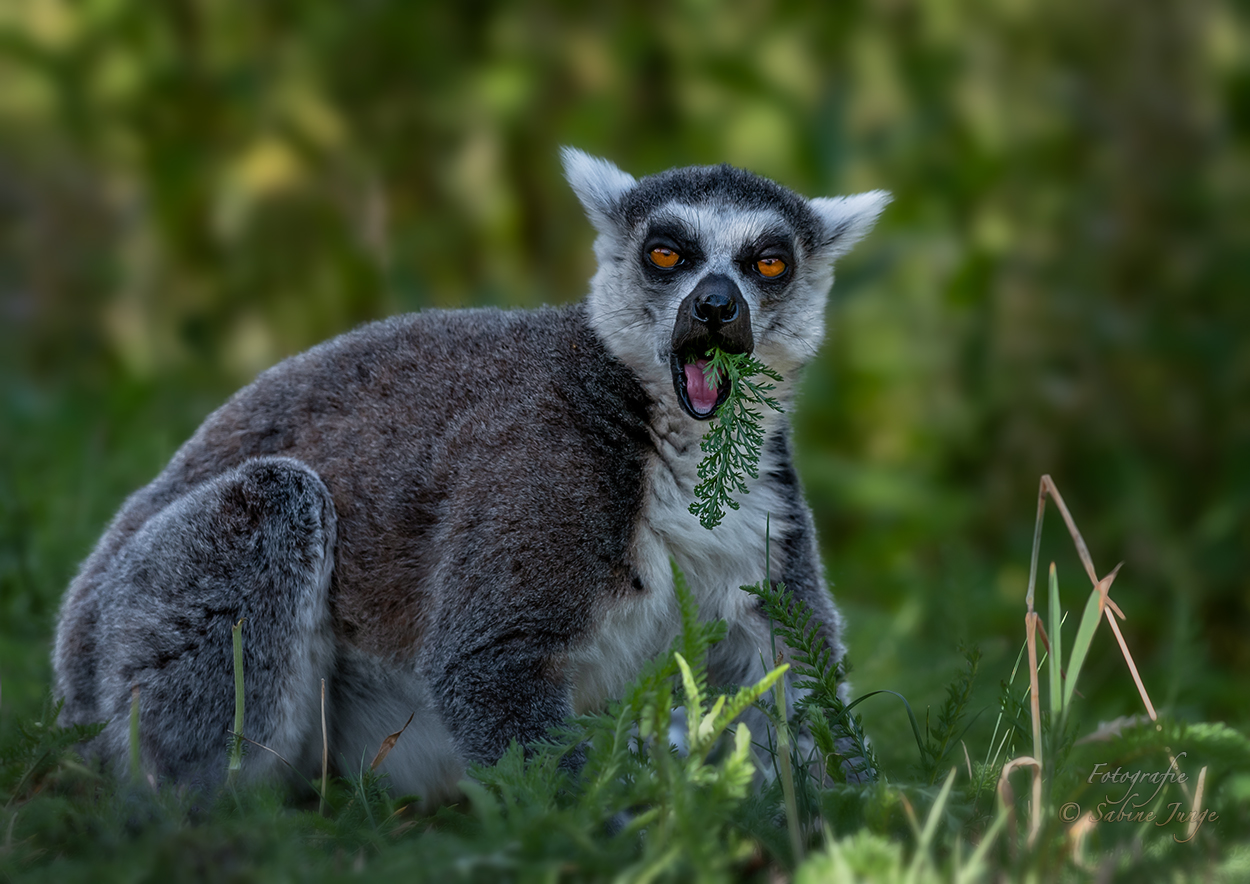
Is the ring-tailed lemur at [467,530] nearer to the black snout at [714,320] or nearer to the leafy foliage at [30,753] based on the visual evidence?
the black snout at [714,320]

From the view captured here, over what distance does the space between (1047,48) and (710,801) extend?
7.07 m

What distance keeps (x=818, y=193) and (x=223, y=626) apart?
5156 millimetres

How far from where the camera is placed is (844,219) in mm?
4633

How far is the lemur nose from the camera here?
3.73 meters

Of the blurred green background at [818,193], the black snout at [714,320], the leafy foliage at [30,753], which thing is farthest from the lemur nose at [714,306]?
the blurred green background at [818,193]

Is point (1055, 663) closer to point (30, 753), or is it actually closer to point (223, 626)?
point (223, 626)

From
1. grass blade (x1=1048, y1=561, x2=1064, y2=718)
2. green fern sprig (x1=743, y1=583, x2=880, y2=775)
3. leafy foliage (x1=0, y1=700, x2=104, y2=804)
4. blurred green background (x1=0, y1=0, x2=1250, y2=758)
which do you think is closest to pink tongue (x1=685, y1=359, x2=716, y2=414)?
green fern sprig (x1=743, y1=583, x2=880, y2=775)

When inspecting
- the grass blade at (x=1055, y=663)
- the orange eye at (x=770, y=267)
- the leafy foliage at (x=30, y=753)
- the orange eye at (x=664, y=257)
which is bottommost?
the grass blade at (x=1055, y=663)

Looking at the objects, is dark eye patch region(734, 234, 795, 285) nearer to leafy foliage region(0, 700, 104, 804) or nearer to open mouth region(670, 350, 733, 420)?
open mouth region(670, 350, 733, 420)

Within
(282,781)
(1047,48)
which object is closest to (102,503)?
(282,781)

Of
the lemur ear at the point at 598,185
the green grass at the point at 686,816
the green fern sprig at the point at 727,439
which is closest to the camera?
the green grass at the point at 686,816

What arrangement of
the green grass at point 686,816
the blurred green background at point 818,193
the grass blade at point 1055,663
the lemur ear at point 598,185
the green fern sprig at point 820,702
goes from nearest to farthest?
1. the green grass at point 686,816
2. the grass blade at point 1055,663
3. the green fern sprig at point 820,702
4. the lemur ear at point 598,185
5. the blurred green background at point 818,193

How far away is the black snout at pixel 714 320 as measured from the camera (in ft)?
12.3

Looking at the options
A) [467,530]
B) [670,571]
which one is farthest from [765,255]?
[467,530]
